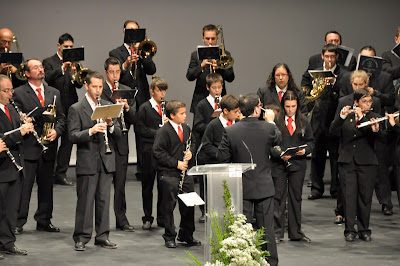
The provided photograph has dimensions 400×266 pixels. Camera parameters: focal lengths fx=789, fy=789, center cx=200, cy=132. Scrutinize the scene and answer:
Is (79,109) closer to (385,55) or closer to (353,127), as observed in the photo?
(353,127)

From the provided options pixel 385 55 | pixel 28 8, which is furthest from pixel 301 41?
pixel 28 8

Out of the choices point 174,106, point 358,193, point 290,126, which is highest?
point 174,106

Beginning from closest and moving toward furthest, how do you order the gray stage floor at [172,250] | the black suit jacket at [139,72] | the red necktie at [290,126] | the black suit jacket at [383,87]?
the gray stage floor at [172,250]
the red necktie at [290,126]
the black suit jacket at [383,87]
the black suit jacket at [139,72]

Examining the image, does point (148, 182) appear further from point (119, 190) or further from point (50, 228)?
point (50, 228)

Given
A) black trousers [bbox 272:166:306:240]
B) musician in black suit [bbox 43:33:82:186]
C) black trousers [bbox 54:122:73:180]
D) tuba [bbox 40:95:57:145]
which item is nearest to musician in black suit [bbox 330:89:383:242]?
black trousers [bbox 272:166:306:240]

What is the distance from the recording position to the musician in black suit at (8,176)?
745 centimetres

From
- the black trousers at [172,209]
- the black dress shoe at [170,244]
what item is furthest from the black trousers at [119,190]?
the black dress shoe at [170,244]

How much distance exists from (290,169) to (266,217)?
119 centimetres

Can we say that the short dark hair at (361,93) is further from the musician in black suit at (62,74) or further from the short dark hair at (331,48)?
the musician in black suit at (62,74)

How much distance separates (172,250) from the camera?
7758mm

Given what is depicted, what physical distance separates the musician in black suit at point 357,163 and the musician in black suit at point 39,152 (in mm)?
3031

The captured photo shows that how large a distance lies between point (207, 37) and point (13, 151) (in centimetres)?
335

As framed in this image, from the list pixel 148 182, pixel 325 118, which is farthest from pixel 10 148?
pixel 325 118

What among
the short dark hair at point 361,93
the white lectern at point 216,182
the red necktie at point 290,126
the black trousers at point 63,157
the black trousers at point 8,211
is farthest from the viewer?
the black trousers at point 63,157
